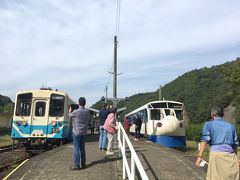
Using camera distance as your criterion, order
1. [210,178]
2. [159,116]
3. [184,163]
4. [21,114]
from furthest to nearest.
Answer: [159,116] < [21,114] < [184,163] < [210,178]

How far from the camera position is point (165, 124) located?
2378cm

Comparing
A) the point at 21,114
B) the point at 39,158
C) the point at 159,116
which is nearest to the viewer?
the point at 39,158

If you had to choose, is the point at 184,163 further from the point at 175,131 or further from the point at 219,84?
the point at 219,84

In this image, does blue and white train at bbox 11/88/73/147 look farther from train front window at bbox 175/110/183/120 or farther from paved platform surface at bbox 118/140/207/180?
train front window at bbox 175/110/183/120

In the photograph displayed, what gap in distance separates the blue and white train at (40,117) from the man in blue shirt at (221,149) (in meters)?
13.8

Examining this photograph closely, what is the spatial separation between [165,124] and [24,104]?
8.36 metres

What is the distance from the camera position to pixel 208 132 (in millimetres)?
6426

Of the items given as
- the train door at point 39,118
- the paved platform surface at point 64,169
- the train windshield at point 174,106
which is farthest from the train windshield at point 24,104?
the train windshield at point 174,106

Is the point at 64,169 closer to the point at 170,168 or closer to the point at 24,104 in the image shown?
the point at 170,168

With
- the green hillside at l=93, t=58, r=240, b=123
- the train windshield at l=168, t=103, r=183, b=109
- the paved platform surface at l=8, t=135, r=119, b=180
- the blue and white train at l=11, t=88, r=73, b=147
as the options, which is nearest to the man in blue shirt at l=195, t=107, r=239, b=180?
the paved platform surface at l=8, t=135, r=119, b=180

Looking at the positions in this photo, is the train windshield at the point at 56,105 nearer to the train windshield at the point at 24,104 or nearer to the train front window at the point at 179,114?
the train windshield at the point at 24,104

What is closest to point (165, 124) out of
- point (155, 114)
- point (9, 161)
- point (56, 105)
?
point (155, 114)

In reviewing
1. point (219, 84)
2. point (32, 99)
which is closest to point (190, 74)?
point (219, 84)

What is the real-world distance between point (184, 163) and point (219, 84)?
74.9 meters
